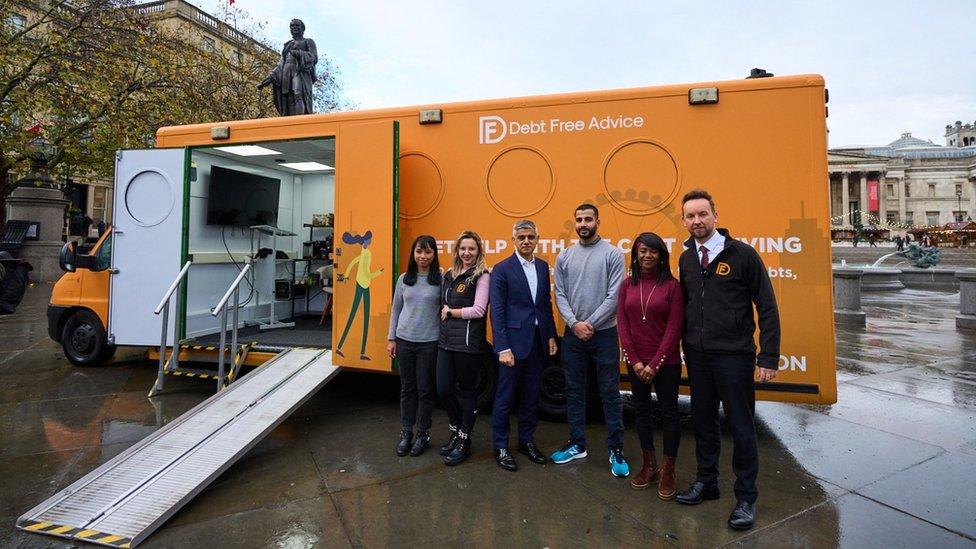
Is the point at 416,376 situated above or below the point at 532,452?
above

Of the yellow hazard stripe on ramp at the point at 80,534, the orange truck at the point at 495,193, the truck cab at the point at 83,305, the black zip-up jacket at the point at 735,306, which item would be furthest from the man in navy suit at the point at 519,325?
the truck cab at the point at 83,305

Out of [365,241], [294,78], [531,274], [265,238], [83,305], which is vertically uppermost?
[294,78]

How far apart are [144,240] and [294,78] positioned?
2.73 metres

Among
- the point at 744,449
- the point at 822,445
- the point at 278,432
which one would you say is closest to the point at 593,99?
the point at 744,449

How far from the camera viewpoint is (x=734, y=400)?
2.76m

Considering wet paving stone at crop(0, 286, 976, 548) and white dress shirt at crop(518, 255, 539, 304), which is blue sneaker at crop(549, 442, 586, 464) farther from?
white dress shirt at crop(518, 255, 539, 304)

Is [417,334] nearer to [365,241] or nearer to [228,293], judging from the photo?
[365,241]

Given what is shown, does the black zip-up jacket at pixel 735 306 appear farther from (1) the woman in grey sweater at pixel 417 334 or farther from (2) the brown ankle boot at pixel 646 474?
(1) the woman in grey sweater at pixel 417 334

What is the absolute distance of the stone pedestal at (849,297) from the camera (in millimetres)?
10297

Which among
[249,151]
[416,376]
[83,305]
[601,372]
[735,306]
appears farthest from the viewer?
[249,151]

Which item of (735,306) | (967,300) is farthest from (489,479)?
(967,300)

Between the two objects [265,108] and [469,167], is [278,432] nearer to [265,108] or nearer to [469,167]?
[469,167]

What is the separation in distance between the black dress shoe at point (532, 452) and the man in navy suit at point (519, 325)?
0.16 meters

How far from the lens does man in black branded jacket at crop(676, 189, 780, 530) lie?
8.96 ft
